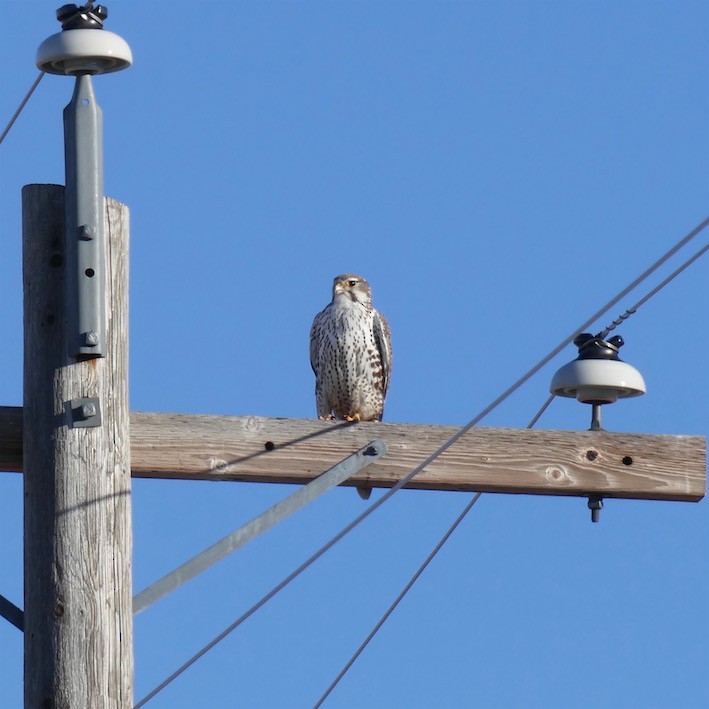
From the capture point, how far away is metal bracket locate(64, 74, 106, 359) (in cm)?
466

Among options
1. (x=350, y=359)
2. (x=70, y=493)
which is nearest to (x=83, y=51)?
(x=70, y=493)

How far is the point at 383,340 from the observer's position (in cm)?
962

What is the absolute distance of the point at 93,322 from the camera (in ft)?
15.3

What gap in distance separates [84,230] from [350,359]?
4886mm

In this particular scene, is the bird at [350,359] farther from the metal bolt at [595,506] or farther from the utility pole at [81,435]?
the utility pole at [81,435]

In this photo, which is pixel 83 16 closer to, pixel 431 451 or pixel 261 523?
pixel 261 523

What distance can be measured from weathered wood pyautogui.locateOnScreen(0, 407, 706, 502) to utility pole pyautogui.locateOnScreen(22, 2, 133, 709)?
55cm

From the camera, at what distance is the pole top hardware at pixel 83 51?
15.8 ft

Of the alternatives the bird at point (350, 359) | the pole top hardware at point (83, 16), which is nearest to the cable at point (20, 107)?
the pole top hardware at point (83, 16)

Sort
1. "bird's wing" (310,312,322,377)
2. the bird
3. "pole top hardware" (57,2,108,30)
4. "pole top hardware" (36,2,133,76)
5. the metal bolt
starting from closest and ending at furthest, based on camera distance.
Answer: "pole top hardware" (36,2,133,76)
"pole top hardware" (57,2,108,30)
the metal bolt
the bird
"bird's wing" (310,312,322,377)

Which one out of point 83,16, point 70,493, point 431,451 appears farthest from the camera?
point 431,451

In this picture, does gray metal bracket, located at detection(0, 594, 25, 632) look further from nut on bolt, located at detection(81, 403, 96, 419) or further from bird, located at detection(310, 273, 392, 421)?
bird, located at detection(310, 273, 392, 421)

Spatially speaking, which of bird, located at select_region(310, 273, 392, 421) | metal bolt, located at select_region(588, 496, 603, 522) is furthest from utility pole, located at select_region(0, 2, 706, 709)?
bird, located at select_region(310, 273, 392, 421)

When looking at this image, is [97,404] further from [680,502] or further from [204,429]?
[680,502]
